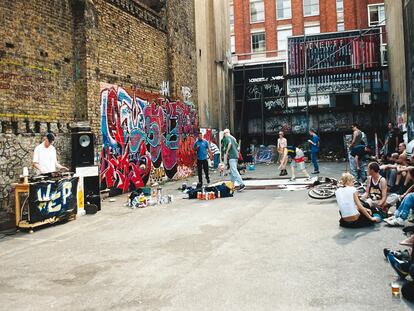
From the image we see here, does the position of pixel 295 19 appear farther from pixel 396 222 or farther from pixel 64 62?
pixel 396 222

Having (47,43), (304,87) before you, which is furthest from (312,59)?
(47,43)

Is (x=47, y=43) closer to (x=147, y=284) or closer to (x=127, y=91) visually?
(x=127, y=91)

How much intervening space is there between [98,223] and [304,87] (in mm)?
24318

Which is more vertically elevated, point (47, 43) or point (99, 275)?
point (47, 43)

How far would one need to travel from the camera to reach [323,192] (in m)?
11.8

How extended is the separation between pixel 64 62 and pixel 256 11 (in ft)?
119

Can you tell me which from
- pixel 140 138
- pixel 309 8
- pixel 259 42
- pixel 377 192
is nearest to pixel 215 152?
pixel 140 138

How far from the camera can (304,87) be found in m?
31.2

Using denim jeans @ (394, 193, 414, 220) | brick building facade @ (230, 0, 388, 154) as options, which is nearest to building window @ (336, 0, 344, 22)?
brick building facade @ (230, 0, 388, 154)

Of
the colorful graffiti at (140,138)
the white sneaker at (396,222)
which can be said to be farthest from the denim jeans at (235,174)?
the white sneaker at (396,222)

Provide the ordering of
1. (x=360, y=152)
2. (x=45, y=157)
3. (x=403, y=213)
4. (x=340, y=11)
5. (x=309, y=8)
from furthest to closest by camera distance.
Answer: (x=309, y=8) < (x=340, y=11) < (x=360, y=152) < (x=45, y=157) < (x=403, y=213)

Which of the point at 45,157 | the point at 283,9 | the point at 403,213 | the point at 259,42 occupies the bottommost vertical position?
the point at 403,213

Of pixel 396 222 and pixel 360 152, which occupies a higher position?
pixel 360 152

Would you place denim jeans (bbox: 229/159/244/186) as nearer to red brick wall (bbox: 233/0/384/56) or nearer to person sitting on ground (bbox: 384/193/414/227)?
person sitting on ground (bbox: 384/193/414/227)
